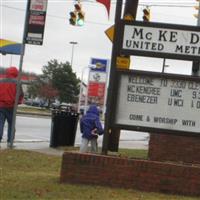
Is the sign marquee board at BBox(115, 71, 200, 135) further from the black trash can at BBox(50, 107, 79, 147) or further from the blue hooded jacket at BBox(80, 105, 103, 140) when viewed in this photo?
the black trash can at BBox(50, 107, 79, 147)

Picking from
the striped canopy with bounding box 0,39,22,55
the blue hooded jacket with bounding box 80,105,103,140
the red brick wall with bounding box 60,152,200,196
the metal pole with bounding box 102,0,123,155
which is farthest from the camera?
the striped canopy with bounding box 0,39,22,55

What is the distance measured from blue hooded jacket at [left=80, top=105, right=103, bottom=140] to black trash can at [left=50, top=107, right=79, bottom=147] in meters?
2.41

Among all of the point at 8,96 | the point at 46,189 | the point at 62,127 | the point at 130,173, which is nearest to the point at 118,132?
the point at 8,96

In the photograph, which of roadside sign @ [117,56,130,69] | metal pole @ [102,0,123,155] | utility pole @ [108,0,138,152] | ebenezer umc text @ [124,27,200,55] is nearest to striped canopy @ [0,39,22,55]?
utility pole @ [108,0,138,152]

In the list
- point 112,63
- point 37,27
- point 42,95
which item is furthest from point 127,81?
point 42,95

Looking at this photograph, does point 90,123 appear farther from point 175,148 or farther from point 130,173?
point 130,173

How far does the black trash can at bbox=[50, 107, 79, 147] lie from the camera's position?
1766 centimetres

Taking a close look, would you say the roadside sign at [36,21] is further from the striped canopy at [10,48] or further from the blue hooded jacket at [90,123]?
the striped canopy at [10,48]

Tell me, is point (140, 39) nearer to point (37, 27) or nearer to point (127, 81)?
point (127, 81)

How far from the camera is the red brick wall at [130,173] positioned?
9.77 metres

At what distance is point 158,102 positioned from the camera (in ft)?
34.2

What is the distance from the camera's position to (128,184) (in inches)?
388

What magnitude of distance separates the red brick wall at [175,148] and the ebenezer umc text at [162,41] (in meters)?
5.84

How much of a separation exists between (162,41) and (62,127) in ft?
25.7
